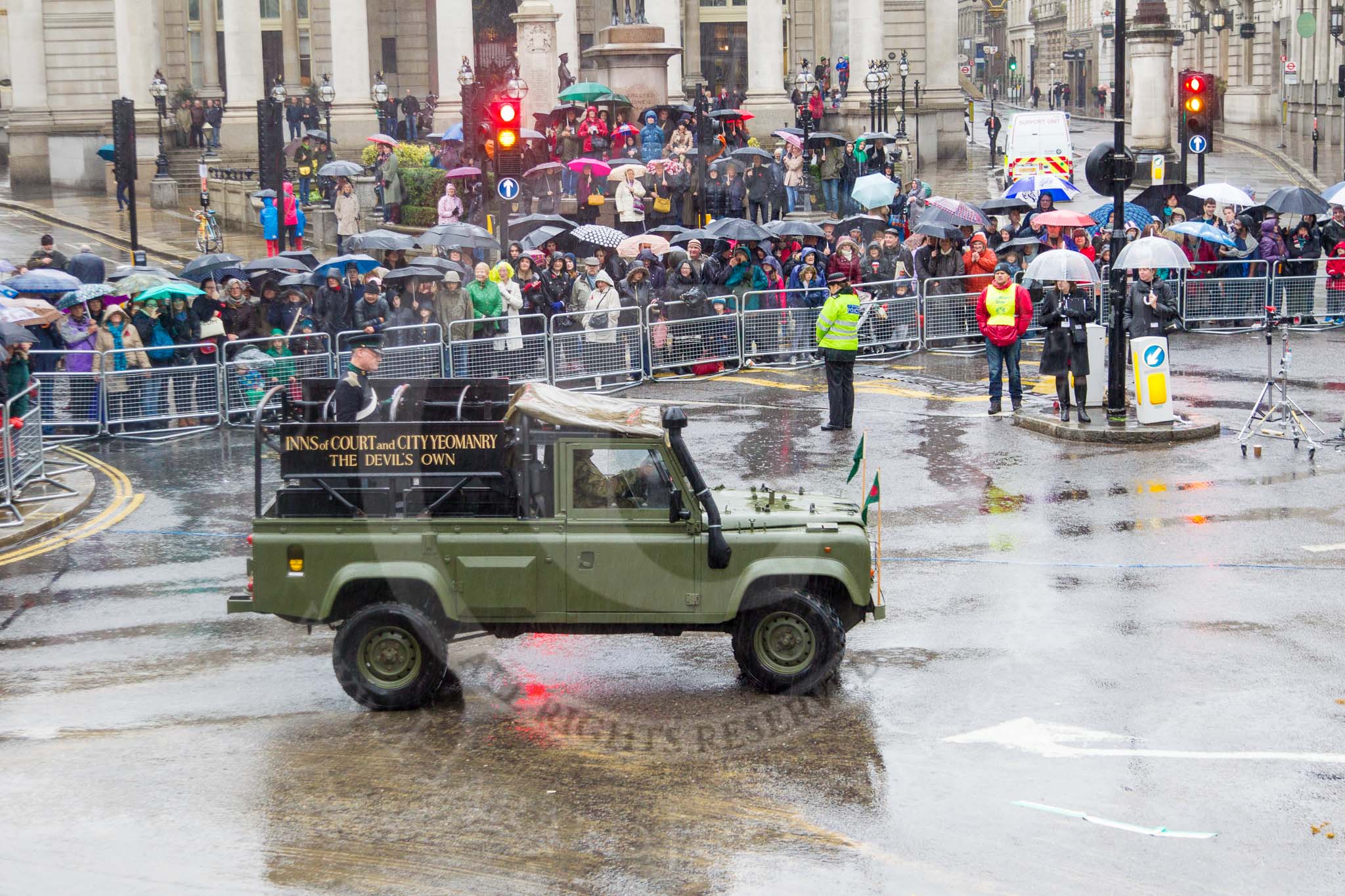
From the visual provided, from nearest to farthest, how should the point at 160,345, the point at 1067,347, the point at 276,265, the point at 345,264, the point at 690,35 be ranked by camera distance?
the point at 1067,347 → the point at 160,345 → the point at 345,264 → the point at 276,265 → the point at 690,35

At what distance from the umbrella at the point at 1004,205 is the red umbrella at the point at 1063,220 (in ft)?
9.24

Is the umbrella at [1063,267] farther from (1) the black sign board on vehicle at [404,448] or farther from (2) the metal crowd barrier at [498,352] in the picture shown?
(1) the black sign board on vehicle at [404,448]

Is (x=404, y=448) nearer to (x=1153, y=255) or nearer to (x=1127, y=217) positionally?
(x=1153, y=255)

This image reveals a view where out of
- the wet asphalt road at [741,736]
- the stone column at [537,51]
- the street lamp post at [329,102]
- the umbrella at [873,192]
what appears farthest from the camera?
the stone column at [537,51]

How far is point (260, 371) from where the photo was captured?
73.4ft

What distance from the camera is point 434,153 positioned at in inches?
1612

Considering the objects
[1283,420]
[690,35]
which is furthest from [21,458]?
[690,35]

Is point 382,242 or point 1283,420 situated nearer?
point 1283,420

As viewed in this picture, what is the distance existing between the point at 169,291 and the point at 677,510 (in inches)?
523

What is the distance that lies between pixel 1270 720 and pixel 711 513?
3671 millimetres

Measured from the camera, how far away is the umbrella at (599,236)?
27016 millimetres

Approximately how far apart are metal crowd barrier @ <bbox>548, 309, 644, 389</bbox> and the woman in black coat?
6.12 meters

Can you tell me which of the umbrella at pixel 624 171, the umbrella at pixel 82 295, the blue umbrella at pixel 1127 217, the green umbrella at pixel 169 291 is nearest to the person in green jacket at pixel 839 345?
the blue umbrella at pixel 1127 217

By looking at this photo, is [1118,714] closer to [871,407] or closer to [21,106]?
[871,407]
